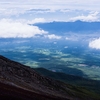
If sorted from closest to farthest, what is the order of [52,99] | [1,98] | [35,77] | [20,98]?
[1,98]
[20,98]
[52,99]
[35,77]

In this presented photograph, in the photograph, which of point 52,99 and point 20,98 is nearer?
point 20,98

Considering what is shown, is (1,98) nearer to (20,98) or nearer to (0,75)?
(20,98)

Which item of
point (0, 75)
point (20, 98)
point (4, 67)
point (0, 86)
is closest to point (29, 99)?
point (20, 98)

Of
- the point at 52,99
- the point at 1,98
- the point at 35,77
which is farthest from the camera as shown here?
the point at 35,77

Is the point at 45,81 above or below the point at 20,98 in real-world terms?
above

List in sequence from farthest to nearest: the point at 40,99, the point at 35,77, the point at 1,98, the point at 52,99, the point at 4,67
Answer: the point at 35,77
the point at 4,67
the point at 52,99
the point at 40,99
the point at 1,98

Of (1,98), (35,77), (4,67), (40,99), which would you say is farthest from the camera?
A: (35,77)

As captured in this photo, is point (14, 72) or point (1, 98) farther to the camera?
point (14, 72)

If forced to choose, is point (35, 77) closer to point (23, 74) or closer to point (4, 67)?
point (23, 74)

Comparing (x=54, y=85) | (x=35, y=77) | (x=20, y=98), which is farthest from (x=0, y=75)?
(x=54, y=85)

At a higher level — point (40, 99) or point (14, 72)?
point (14, 72)
